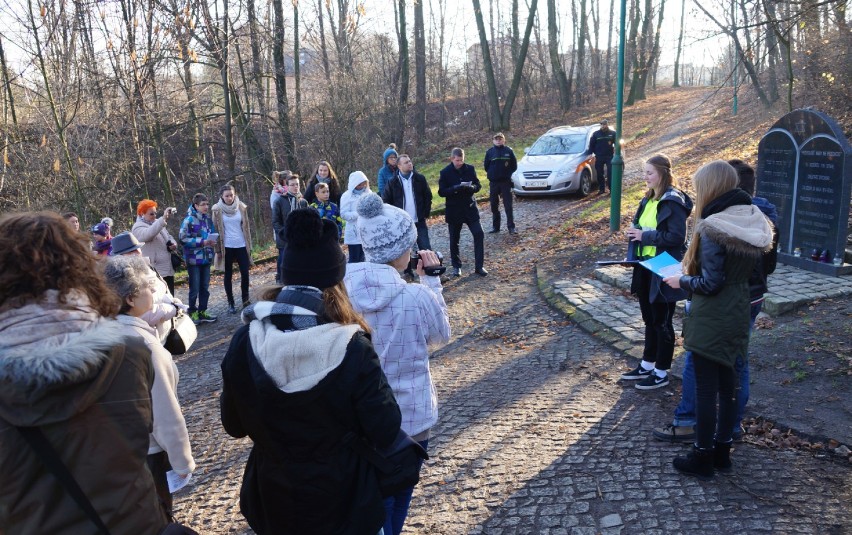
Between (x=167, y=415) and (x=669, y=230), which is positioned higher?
(x=669, y=230)

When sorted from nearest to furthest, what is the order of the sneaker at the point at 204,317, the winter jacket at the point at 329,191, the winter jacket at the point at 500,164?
the sneaker at the point at 204,317, the winter jacket at the point at 329,191, the winter jacket at the point at 500,164

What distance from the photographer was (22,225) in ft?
7.53

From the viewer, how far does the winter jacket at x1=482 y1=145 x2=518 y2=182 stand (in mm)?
13547

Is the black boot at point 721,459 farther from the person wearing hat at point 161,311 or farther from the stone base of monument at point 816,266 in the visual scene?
the stone base of monument at point 816,266

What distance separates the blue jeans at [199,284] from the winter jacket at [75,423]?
7.53 m

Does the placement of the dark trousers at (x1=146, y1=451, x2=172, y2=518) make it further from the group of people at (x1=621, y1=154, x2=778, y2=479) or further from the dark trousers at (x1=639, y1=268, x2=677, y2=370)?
the dark trousers at (x1=639, y1=268, x2=677, y2=370)

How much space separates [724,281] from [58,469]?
12.2 feet

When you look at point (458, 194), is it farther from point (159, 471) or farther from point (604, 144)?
point (604, 144)

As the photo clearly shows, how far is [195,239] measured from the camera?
31.1 feet

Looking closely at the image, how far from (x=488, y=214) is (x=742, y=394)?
40.9 feet

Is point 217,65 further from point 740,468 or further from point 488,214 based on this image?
point 740,468

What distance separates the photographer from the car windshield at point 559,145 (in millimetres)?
18375

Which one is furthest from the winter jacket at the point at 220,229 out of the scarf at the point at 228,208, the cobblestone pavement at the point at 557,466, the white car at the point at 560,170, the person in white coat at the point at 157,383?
the white car at the point at 560,170

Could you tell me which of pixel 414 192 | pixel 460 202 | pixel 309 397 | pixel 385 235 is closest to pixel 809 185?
pixel 460 202
